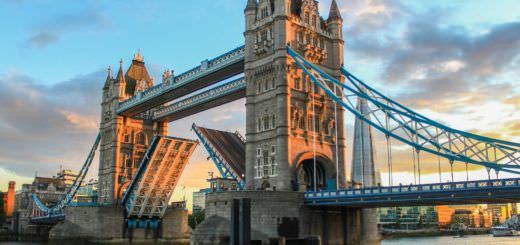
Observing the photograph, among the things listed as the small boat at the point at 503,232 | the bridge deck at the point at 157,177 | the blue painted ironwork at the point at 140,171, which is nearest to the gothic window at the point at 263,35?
the bridge deck at the point at 157,177

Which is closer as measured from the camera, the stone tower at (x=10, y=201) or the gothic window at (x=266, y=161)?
the gothic window at (x=266, y=161)

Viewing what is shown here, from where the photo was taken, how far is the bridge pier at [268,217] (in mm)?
43438

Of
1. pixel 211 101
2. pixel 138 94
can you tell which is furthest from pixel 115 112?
pixel 211 101

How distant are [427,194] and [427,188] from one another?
0.44 meters

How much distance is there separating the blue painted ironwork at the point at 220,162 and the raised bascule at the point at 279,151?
0.13m

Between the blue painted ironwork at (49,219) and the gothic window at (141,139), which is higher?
the gothic window at (141,139)

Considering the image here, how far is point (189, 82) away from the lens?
61438mm

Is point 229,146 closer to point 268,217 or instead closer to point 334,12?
point 334,12

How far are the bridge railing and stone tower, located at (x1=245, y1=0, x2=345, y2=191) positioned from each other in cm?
469

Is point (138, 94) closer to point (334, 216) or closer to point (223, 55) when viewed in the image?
point (223, 55)

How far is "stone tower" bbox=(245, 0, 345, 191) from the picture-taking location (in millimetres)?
48875

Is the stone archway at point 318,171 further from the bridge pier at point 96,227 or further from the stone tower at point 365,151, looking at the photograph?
the stone tower at point 365,151

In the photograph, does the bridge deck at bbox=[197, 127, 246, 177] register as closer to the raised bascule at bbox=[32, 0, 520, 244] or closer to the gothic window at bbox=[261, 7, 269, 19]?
the raised bascule at bbox=[32, 0, 520, 244]

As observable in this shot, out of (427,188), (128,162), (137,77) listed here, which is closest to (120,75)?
(137,77)
